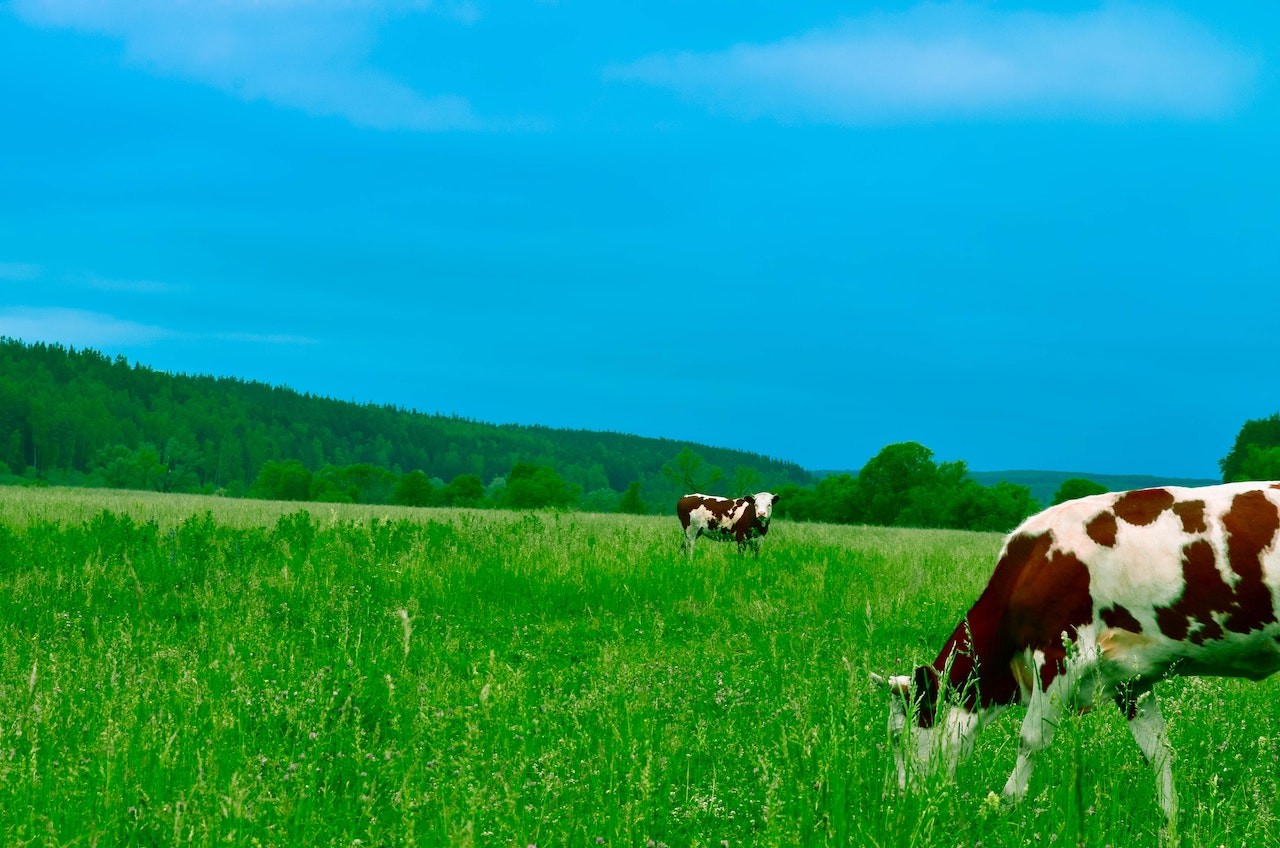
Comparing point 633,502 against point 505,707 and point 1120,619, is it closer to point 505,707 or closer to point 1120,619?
point 505,707

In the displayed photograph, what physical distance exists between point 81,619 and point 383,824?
284 inches

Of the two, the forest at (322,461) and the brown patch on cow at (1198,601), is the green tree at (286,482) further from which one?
the brown patch on cow at (1198,601)

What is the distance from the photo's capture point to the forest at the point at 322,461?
71.6 metres

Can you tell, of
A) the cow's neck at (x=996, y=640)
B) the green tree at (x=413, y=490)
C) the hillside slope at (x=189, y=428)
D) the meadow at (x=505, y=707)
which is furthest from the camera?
the hillside slope at (x=189, y=428)

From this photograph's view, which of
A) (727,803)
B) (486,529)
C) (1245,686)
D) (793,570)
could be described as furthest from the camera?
(486,529)

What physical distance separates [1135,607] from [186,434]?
16216cm

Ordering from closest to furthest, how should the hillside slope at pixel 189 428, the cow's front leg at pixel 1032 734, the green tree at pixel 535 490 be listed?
the cow's front leg at pixel 1032 734, the green tree at pixel 535 490, the hillside slope at pixel 189 428

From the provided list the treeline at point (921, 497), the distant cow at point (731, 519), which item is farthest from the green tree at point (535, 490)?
→ the distant cow at point (731, 519)

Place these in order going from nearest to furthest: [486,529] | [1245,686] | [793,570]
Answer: [1245,686] < [793,570] < [486,529]

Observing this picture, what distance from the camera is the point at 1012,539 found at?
570 cm

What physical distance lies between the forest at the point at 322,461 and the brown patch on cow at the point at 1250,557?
195 feet

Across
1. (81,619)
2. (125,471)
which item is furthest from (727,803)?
(125,471)

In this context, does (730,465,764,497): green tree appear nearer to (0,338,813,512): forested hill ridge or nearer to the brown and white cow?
(0,338,813,512): forested hill ridge

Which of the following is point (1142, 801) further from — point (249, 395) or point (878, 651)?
point (249, 395)
